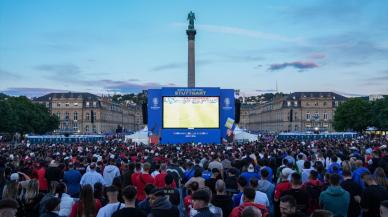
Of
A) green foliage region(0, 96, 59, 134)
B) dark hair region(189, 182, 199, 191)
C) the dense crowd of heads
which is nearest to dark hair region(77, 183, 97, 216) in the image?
the dense crowd of heads

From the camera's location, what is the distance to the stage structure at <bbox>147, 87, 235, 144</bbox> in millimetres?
58000

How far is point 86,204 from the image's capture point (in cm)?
805

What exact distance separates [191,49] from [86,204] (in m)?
68.1

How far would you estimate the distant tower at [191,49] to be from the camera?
72938 millimetres

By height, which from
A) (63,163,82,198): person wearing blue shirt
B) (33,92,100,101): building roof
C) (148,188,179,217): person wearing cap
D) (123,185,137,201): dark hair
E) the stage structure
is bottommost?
(63,163,82,198): person wearing blue shirt

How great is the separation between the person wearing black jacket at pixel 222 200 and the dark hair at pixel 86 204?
2.44 metres

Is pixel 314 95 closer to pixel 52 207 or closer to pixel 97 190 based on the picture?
pixel 97 190

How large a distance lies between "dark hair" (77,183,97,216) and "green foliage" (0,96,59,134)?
89.2 m

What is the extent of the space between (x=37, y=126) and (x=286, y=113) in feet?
328

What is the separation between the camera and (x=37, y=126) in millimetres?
109125

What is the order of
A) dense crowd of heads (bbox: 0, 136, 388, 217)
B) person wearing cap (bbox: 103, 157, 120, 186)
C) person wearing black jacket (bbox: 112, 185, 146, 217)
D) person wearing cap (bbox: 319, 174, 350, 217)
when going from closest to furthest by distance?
1. person wearing black jacket (bbox: 112, 185, 146, 217)
2. dense crowd of heads (bbox: 0, 136, 388, 217)
3. person wearing cap (bbox: 319, 174, 350, 217)
4. person wearing cap (bbox: 103, 157, 120, 186)

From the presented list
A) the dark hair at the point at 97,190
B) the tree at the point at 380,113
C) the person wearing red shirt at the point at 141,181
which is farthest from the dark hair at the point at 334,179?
the tree at the point at 380,113

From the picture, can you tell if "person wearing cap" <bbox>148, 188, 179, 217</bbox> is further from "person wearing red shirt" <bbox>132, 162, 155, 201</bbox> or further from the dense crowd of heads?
"person wearing red shirt" <bbox>132, 162, 155, 201</bbox>

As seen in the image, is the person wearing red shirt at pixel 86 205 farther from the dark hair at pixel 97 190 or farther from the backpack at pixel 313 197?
the backpack at pixel 313 197
